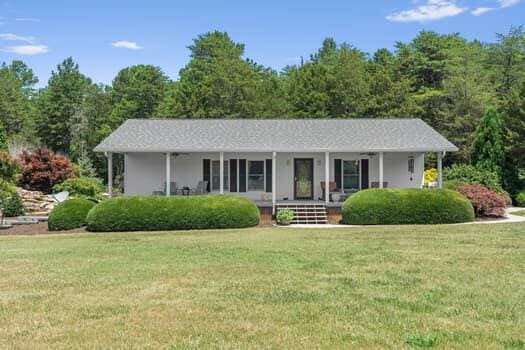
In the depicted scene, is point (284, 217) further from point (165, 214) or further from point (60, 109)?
point (60, 109)

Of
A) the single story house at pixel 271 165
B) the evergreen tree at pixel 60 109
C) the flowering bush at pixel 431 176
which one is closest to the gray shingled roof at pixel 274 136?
the single story house at pixel 271 165

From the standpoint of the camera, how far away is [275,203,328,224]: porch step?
19.0 metres

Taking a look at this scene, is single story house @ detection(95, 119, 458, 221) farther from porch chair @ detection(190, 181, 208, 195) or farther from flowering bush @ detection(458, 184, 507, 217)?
flowering bush @ detection(458, 184, 507, 217)

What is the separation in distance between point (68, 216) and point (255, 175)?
8.35 m

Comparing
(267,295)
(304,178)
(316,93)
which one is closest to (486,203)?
(304,178)

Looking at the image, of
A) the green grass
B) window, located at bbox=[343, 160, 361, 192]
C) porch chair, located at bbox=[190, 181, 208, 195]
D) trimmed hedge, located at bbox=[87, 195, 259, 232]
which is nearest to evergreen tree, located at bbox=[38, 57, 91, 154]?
porch chair, located at bbox=[190, 181, 208, 195]

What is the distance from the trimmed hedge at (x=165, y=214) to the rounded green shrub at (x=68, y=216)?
835 mm

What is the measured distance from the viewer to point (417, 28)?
144ft

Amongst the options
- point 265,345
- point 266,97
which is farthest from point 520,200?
point 265,345

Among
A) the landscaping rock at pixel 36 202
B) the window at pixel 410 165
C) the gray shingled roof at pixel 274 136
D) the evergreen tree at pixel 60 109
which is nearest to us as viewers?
the gray shingled roof at pixel 274 136

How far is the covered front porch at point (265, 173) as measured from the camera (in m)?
22.1

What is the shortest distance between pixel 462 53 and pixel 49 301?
39.7 m

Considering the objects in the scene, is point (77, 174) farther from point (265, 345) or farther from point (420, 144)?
point (265, 345)

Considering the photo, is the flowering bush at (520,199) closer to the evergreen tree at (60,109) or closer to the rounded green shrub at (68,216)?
the rounded green shrub at (68,216)
